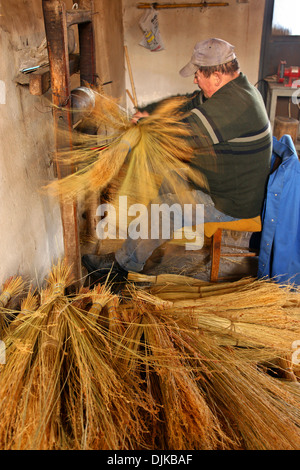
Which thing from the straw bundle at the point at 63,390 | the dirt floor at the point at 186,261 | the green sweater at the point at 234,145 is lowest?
the dirt floor at the point at 186,261

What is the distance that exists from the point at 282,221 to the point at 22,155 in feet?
4.24

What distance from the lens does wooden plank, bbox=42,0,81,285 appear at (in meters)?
1.46

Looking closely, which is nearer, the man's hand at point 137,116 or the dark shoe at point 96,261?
the man's hand at point 137,116

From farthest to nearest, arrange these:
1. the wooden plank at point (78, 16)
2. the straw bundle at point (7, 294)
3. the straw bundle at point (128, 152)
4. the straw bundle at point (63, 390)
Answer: the straw bundle at point (128, 152), the wooden plank at point (78, 16), the straw bundle at point (7, 294), the straw bundle at point (63, 390)

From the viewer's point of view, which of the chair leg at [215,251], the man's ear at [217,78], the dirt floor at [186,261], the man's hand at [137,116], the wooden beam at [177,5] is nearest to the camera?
the man's hand at [137,116]

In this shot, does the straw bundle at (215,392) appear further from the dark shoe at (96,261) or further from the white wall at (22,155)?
the dark shoe at (96,261)

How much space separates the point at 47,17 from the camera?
57.5 inches

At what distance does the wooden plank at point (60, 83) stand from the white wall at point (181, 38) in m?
3.47

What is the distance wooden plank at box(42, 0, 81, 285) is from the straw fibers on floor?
261 mm

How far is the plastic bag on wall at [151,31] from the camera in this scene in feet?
15.5

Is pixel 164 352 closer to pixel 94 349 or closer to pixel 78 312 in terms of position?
pixel 94 349

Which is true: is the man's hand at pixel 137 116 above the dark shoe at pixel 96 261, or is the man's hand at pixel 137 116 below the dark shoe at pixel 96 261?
above

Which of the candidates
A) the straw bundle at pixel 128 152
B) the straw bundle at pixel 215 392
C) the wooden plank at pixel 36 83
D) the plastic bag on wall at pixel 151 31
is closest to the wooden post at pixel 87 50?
the straw bundle at pixel 128 152

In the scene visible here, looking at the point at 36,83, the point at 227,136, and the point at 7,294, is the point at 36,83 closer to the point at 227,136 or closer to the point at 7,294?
the point at 7,294
